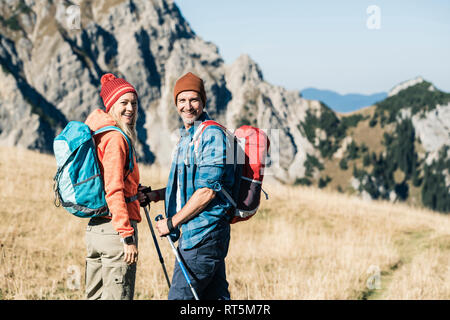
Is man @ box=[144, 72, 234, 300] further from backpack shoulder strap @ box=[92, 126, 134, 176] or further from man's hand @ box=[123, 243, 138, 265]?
backpack shoulder strap @ box=[92, 126, 134, 176]

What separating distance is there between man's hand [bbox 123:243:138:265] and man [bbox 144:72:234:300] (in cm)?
28

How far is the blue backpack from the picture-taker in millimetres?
3521

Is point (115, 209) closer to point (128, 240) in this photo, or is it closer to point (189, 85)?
point (128, 240)

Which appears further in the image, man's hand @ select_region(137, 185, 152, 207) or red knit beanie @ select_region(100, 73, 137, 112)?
man's hand @ select_region(137, 185, 152, 207)

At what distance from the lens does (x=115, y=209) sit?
350cm

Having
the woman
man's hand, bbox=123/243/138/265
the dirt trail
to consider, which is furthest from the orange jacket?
the dirt trail

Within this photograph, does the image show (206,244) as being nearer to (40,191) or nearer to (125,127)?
(125,127)

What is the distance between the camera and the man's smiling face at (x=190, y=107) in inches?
149

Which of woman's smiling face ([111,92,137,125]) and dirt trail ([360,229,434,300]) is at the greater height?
woman's smiling face ([111,92,137,125])

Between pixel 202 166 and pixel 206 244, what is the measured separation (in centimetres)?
71

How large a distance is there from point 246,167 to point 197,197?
0.58m

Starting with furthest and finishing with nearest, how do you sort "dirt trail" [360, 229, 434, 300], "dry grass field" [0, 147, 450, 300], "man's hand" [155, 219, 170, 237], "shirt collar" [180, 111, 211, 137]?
1. "dirt trail" [360, 229, 434, 300]
2. "dry grass field" [0, 147, 450, 300]
3. "shirt collar" [180, 111, 211, 137]
4. "man's hand" [155, 219, 170, 237]
